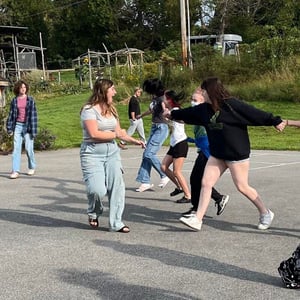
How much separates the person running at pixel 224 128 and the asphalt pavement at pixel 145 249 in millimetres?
504

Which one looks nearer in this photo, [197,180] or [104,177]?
[104,177]

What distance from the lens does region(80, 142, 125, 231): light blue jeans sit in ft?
22.5

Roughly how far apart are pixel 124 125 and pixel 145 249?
55.3ft

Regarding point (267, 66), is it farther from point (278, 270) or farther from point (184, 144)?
point (278, 270)

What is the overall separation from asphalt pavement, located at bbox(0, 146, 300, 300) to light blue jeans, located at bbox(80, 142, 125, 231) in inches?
12.2

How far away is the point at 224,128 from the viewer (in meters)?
6.60

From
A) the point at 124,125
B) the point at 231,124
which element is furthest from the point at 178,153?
the point at 124,125

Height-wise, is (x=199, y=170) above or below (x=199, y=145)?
below

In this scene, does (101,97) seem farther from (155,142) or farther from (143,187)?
(143,187)

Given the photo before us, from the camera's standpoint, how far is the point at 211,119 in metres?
6.67

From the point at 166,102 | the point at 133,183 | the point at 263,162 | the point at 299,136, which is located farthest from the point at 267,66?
the point at 166,102

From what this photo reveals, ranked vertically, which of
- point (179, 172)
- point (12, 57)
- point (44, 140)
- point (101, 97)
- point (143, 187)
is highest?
point (101, 97)

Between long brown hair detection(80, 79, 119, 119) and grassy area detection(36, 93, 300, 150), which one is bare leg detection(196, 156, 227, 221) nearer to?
long brown hair detection(80, 79, 119, 119)

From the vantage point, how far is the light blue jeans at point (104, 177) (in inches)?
270
